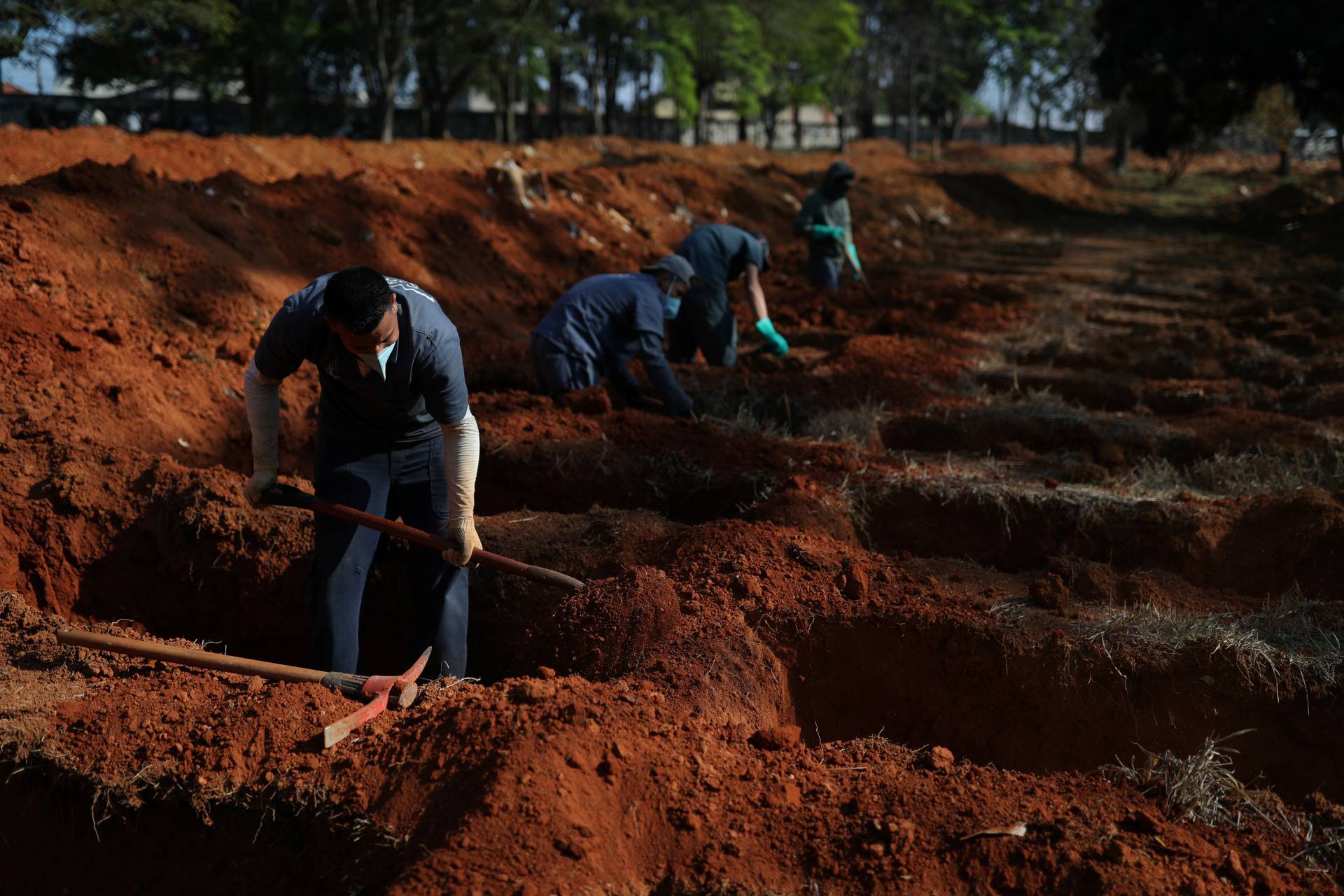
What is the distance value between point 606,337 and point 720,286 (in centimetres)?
166

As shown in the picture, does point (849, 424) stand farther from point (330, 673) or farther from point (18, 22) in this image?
point (18, 22)

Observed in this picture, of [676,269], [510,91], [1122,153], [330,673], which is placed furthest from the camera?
[1122,153]

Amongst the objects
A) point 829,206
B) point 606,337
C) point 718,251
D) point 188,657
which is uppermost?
point 829,206

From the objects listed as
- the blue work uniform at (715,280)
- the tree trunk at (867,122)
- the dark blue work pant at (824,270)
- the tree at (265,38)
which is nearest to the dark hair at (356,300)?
the blue work uniform at (715,280)

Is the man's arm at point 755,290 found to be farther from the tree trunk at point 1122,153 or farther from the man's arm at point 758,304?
the tree trunk at point 1122,153

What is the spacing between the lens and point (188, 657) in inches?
129

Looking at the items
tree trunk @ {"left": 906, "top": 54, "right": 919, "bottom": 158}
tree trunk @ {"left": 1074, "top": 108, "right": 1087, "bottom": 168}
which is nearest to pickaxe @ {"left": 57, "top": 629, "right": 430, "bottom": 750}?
tree trunk @ {"left": 906, "top": 54, "right": 919, "bottom": 158}

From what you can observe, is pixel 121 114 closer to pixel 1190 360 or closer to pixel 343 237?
pixel 343 237

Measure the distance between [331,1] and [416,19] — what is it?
5.85 ft

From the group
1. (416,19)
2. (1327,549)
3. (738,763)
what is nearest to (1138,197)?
(416,19)

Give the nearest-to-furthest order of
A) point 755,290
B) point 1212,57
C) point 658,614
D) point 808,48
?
point 658,614 < point 755,290 < point 1212,57 < point 808,48

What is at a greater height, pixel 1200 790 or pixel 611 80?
pixel 611 80

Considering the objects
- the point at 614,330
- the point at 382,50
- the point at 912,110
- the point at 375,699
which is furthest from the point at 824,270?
the point at 912,110

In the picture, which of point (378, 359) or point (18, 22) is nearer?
point (378, 359)
